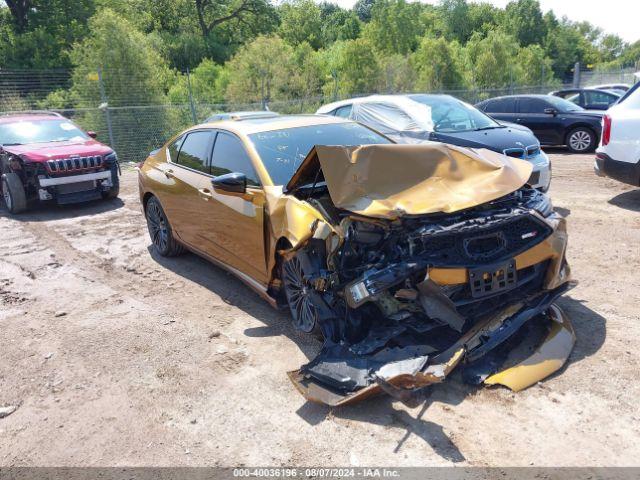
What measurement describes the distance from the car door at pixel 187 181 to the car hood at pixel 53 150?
393 cm

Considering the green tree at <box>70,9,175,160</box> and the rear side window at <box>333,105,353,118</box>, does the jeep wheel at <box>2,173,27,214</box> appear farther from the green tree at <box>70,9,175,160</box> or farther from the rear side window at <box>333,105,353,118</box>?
the green tree at <box>70,9,175,160</box>

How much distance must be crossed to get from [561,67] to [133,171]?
6016cm

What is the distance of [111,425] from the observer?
3311mm

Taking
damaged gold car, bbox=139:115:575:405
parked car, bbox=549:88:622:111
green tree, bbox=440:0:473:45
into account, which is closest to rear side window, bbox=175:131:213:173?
damaged gold car, bbox=139:115:575:405

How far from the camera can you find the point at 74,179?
30.7 ft

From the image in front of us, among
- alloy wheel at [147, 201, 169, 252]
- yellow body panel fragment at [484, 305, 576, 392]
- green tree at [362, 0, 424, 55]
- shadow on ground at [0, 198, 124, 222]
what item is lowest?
shadow on ground at [0, 198, 124, 222]

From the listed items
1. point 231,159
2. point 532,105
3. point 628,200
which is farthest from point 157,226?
point 532,105

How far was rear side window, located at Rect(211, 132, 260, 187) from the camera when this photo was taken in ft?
15.3

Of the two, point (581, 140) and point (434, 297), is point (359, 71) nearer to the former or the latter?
point (581, 140)

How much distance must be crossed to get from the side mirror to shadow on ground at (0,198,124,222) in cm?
585

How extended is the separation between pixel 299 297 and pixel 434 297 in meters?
1.17

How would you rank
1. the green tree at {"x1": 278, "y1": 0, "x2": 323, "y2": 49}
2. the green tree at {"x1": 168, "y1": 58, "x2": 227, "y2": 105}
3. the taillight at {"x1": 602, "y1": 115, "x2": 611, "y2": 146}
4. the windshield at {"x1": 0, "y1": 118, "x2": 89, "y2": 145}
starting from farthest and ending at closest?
the green tree at {"x1": 278, "y1": 0, "x2": 323, "y2": 49}
the green tree at {"x1": 168, "y1": 58, "x2": 227, "y2": 105}
the windshield at {"x1": 0, "y1": 118, "x2": 89, "y2": 145}
the taillight at {"x1": 602, "y1": 115, "x2": 611, "y2": 146}

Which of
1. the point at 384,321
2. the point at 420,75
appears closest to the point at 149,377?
the point at 384,321

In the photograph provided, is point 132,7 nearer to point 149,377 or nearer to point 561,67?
point 561,67
